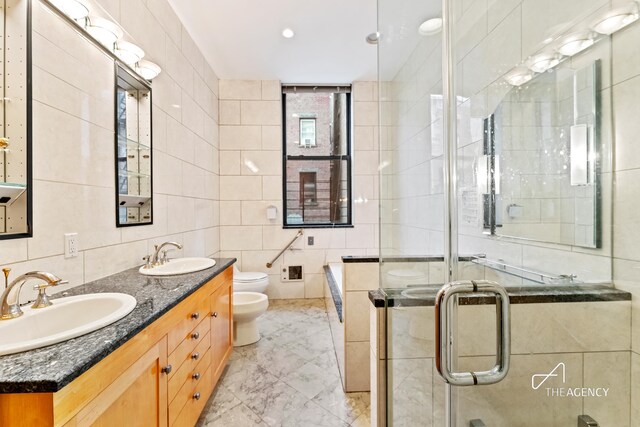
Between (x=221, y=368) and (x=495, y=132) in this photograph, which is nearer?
(x=495, y=132)

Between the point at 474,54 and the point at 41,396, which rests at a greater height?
the point at 474,54

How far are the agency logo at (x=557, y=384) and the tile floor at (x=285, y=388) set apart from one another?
98 cm

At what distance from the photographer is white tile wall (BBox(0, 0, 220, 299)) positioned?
115 cm

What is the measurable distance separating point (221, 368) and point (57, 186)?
4.60ft

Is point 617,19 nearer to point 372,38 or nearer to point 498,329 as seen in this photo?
point 498,329

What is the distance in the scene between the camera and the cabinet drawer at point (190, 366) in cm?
122

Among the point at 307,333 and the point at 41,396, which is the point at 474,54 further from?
the point at 307,333

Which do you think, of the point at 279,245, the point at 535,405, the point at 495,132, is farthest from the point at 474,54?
the point at 279,245

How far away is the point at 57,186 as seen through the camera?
4.01 feet

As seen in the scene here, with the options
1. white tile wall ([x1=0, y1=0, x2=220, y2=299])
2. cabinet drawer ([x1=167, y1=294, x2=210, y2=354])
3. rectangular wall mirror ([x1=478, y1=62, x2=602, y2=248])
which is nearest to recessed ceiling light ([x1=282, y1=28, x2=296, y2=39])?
white tile wall ([x1=0, y1=0, x2=220, y2=299])

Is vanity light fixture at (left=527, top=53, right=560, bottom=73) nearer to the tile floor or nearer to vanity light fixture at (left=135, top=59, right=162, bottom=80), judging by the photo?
the tile floor

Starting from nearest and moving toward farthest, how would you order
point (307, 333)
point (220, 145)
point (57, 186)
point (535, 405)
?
point (535, 405) → point (57, 186) → point (307, 333) → point (220, 145)

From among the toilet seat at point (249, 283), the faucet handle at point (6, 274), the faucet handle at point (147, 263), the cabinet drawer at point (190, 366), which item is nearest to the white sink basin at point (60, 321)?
the faucet handle at point (6, 274)

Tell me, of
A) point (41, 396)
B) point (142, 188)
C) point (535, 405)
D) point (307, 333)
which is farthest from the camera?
point (307, 333)
